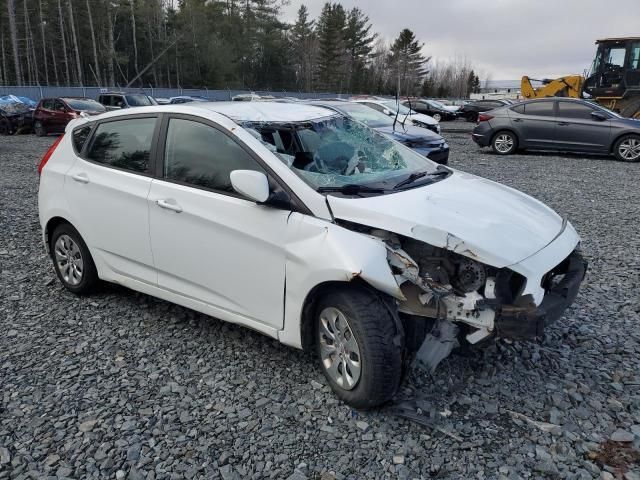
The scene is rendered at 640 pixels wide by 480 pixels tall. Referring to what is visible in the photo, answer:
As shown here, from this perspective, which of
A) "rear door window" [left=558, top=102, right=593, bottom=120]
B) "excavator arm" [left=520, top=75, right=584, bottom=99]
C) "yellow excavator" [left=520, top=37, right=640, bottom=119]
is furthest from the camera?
"excavator arm" [left=520, top=75, right=584, bottom=99]

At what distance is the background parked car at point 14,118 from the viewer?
20312 mm

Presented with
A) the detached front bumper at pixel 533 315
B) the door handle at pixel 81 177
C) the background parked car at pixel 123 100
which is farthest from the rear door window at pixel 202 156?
the background parked car at pixel 123 100

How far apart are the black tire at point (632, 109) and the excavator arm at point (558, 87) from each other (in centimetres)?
223

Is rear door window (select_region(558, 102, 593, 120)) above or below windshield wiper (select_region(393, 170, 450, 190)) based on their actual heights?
above

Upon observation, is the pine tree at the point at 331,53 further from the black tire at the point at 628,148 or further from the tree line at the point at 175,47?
the black tire at the point at 628,148

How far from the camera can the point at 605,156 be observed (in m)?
14.0

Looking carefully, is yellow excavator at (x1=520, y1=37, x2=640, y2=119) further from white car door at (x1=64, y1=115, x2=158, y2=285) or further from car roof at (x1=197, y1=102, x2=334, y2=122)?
white car door at (x1=64, y1=115, x2=158, y2=285)

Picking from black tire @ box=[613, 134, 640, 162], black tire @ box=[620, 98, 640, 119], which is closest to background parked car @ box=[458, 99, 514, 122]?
black tire @ box=[620, 98, 640, 119]

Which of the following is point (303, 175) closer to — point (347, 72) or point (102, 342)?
point (102, 342)

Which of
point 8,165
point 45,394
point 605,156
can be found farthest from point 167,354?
point 605,156

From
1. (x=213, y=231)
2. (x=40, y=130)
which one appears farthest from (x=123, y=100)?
(x=213, y=231)

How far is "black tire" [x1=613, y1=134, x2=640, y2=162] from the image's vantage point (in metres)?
12.9

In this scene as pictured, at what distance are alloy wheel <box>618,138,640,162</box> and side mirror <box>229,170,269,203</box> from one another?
1289 cm

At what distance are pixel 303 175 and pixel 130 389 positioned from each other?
1.68 metres
